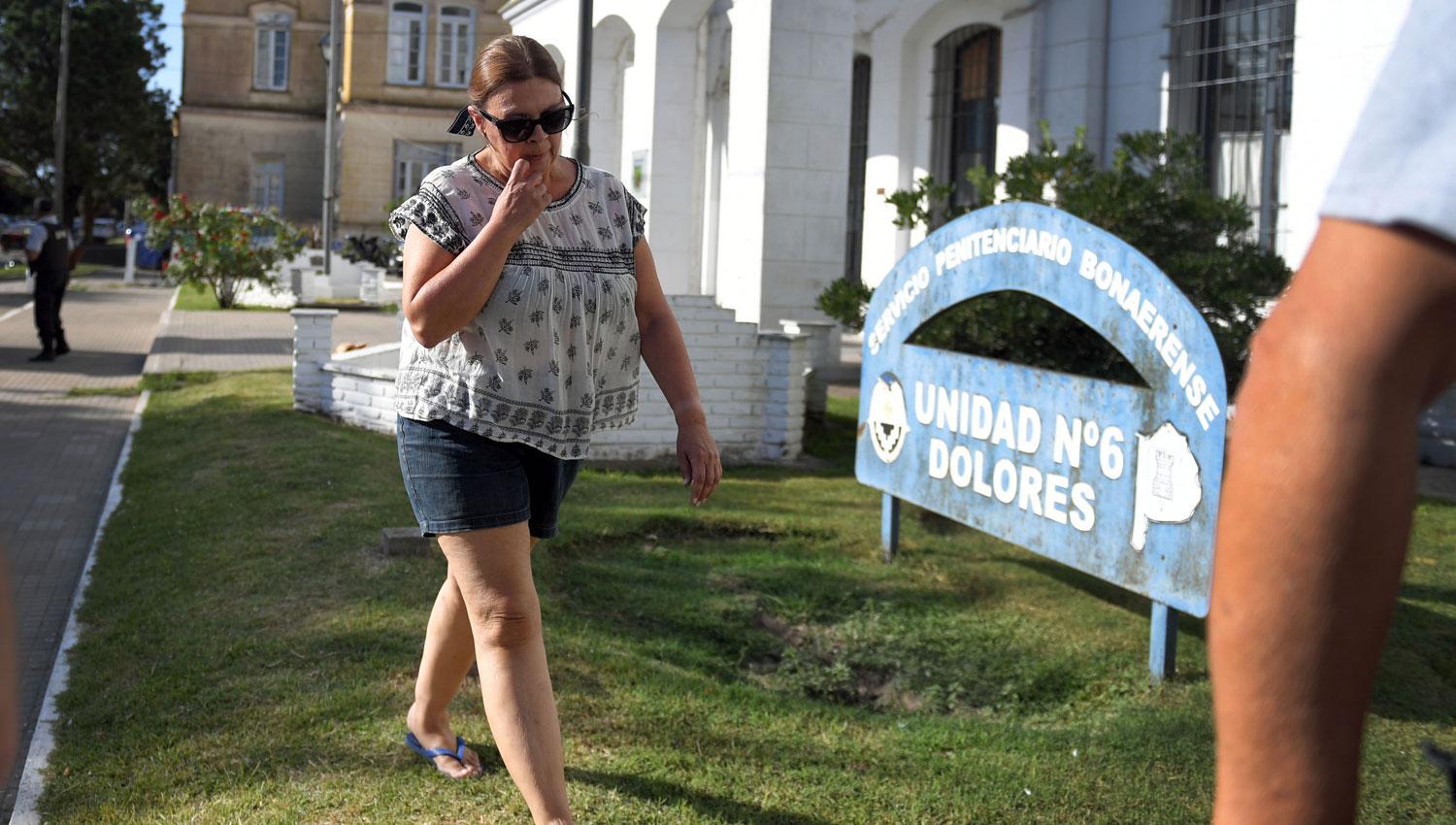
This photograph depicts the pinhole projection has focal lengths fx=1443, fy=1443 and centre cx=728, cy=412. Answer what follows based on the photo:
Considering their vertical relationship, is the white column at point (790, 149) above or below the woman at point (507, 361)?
above

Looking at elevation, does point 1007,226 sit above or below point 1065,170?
below

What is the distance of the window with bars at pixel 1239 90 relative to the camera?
12.4 m

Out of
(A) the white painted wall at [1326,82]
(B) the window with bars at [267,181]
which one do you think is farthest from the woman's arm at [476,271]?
(B) the window with bars at [267,181]

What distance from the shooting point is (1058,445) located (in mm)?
5836

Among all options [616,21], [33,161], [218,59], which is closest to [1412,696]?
[616,21]

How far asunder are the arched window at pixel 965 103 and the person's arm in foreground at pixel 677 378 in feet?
44.5

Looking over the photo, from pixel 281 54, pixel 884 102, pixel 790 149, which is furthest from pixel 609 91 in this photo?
pixel 281 54

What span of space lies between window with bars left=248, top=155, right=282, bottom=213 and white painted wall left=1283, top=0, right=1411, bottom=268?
40.7 metres

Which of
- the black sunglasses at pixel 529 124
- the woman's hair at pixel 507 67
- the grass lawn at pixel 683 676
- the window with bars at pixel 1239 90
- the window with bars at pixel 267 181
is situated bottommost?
the grass lawn at pixel 683 676

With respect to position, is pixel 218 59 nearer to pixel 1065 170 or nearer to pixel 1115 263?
pixel 1065 170

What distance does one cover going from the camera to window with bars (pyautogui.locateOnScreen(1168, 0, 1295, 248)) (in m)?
12.4

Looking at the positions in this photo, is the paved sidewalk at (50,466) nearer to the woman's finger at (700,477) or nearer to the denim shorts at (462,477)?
the denim shorts at (462,477)

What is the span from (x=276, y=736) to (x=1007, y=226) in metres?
3.59

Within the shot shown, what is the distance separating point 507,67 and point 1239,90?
36.0 feet
